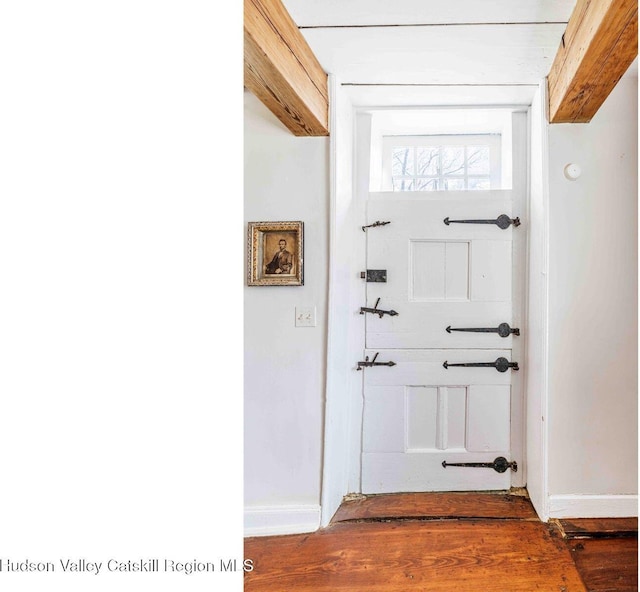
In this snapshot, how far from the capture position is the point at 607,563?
187cm

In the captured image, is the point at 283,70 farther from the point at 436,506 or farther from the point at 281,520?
the point at 436,506

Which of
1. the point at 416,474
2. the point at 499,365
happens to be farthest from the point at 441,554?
the point at 499,365

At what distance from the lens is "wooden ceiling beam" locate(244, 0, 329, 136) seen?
1363 millimetres

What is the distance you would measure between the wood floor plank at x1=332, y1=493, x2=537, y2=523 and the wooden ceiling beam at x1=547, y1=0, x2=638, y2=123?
1.79m

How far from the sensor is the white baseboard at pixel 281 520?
215 centimetres

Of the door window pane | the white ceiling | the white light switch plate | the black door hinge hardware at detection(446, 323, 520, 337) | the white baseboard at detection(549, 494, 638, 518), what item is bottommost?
the white baseboard at detection(549, 494, 638, 518)

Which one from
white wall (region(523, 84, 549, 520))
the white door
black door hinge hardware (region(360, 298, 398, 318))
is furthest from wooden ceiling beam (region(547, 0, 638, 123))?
black door hinge hardware (region(360, 298, 398, 318))

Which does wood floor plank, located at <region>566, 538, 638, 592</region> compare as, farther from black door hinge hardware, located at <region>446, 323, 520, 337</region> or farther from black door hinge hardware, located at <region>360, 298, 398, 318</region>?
black door hinge hardware, located at <region>360, 298, 398, 318</region>

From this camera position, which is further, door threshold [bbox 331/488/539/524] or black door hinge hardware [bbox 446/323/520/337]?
black door hinge hardware [bbox 446/323/520/337]

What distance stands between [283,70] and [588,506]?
2.22m

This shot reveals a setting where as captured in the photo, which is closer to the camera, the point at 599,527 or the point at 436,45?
the point at 436,45
